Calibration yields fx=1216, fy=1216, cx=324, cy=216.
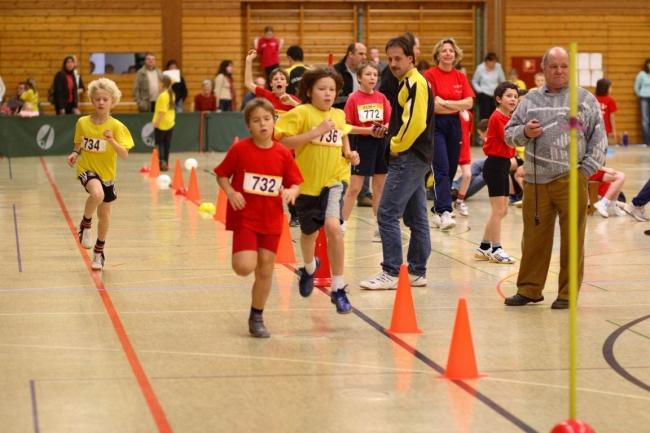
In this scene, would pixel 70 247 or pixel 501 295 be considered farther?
pixel 70 247

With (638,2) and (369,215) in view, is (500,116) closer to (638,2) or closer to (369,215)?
(369,215)

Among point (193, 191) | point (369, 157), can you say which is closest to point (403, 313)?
point (369, 157)

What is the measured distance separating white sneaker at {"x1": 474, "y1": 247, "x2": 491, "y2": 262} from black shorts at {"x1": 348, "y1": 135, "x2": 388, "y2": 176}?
1908 millimetres

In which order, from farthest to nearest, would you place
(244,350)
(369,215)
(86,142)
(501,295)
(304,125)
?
(369,215)
(86,142)
(501,295)
(304,125)
(244,350)

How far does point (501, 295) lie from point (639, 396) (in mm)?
3236

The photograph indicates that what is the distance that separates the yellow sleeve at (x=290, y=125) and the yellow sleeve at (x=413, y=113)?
3.40ft

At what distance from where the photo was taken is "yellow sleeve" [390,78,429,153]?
32.0 ft

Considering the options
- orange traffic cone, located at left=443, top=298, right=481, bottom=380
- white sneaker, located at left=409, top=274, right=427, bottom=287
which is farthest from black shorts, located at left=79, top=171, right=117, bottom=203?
orange traffic cone, located at left=443, top=298, right=481, bottom=380

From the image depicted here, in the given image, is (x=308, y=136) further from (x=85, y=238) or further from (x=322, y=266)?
(x=85, y=238)

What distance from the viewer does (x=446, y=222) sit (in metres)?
14.1

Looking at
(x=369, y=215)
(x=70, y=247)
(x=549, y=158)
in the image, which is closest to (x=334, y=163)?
(x=549, y=158)

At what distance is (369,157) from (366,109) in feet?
2.92

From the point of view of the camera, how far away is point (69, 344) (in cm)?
803

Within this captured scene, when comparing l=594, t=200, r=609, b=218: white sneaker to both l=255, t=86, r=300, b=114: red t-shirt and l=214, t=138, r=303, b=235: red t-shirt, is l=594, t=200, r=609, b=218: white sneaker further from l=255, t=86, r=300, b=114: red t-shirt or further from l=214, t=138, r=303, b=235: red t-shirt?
l=214, t=138, r=303, b=235: red t-shirt
